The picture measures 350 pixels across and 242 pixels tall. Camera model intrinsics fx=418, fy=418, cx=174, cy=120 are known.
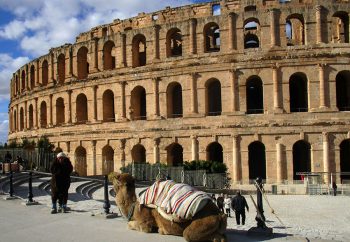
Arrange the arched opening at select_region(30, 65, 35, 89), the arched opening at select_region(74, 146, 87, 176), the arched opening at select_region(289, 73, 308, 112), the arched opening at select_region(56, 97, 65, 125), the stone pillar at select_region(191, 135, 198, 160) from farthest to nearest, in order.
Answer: the arched opening at select_region(30, 65, 35, 89), the arched opening at select_region(56, 97, 65, 125), the arched opening at select_region(74, 146, 87, 176), the arched opening at select_region(289, 73, 308, 112), the stone pillar at select_region(191, 135, 198, 160)

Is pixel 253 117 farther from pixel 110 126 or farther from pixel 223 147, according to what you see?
pixel 110 126

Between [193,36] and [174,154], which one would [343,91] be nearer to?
[193,36]

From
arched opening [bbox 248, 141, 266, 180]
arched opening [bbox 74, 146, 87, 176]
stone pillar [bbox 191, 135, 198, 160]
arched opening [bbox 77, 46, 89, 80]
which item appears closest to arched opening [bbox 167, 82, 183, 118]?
stone pillar [bbox 191, 135, 198, 160]

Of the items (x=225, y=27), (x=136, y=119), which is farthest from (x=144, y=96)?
(x=225, y=27)

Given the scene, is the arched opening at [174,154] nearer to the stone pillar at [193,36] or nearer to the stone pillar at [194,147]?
the stone pillar at [194,147]

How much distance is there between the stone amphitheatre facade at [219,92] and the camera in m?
27.0

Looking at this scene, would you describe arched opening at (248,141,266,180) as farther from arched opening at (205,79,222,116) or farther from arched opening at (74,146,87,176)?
arched opening at (74,146,87,176)

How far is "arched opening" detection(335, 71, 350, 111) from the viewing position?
94.6 ft

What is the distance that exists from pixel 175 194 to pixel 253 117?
20.3 meters

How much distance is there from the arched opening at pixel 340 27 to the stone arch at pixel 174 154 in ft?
44.2

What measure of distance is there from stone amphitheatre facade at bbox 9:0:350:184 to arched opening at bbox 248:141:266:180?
0.23 feet

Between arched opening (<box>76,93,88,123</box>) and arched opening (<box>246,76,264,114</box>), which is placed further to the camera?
arched opening (<box>76,93,88,123</box>)

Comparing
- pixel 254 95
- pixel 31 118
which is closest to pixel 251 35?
pixel 254 95

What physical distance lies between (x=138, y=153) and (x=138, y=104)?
371 centimetres
